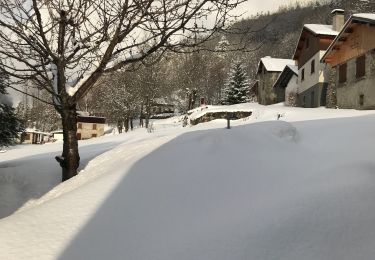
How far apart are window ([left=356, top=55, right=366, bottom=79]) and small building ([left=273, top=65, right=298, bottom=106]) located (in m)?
12.7

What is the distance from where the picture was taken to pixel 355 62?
24.2 m

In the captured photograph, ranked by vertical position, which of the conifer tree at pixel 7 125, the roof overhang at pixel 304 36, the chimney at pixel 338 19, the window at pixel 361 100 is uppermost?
the chimney at pixel 338 19

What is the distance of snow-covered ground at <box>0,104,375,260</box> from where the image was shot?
2.88m

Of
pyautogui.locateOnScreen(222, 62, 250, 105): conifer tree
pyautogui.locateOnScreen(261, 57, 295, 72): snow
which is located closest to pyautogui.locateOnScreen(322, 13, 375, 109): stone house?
pyautogui.locateOnScreen(261, 57, 295, 72): snow

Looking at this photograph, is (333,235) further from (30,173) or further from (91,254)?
(30,173)

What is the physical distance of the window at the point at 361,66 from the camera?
23.2 m

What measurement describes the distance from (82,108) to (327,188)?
6497 centimetres

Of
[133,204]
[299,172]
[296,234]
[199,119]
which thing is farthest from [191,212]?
[199,119]

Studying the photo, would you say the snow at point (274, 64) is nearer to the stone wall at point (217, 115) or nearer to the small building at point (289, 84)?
the small building at point (289, 84)

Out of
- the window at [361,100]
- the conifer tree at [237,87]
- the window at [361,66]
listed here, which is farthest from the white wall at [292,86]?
the window at [361,100]

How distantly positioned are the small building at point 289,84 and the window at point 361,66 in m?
12.7

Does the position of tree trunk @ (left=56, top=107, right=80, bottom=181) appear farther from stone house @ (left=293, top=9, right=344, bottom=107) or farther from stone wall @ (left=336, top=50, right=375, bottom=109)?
stone house @ (left=293, top=9, right=344, bottom=107)

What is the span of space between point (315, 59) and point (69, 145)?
26746mm

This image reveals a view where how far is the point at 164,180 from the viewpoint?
4070 mm
